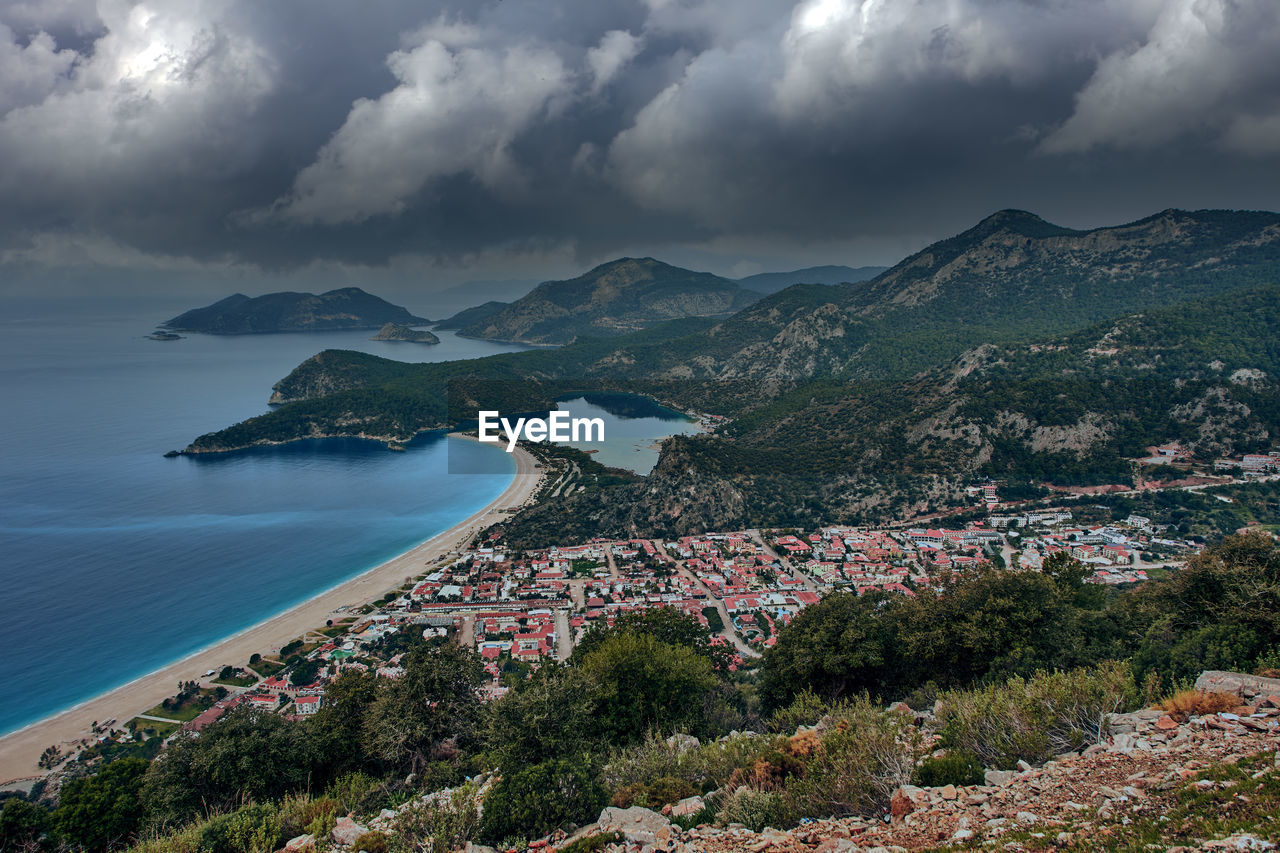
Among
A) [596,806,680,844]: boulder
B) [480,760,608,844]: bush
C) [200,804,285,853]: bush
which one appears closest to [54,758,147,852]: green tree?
[200,804,285,853]: bush

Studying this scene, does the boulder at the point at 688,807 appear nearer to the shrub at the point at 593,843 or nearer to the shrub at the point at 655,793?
the shrub at the point at 655,793

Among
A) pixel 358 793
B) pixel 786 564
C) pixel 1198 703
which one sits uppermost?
pixel 1198 703

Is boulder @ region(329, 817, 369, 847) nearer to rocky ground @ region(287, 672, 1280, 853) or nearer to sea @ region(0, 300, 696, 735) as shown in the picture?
rocky ground @ region(287, 672, 1280, 853)

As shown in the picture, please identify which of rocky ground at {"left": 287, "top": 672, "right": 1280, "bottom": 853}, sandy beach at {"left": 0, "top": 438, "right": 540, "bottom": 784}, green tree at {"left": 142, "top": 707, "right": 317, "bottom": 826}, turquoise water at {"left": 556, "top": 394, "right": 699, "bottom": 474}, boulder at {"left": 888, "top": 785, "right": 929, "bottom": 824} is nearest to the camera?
rocky ground at {"left": 287, "top": 672, "right": 1280, "bottom": 853}

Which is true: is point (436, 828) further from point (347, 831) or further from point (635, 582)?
point (635, 582)

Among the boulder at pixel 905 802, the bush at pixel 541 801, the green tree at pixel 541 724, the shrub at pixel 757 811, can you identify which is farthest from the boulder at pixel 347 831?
the boulder at pixel 905 802

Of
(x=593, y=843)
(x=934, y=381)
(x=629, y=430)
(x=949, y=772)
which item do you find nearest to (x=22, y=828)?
(x=593, y=843)
